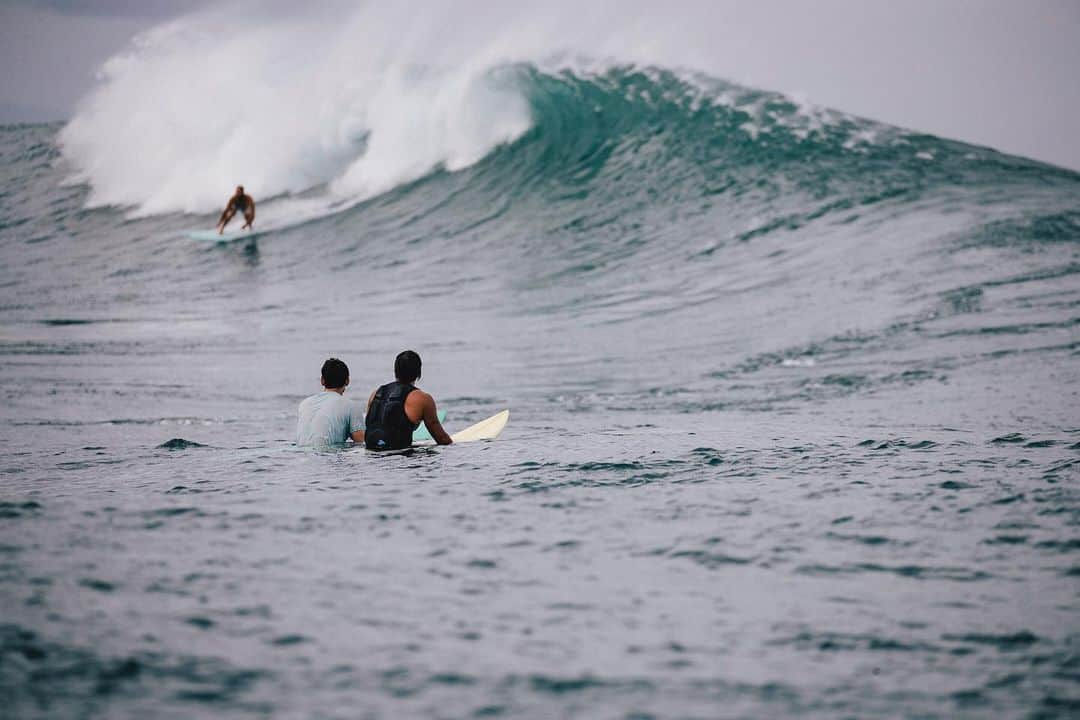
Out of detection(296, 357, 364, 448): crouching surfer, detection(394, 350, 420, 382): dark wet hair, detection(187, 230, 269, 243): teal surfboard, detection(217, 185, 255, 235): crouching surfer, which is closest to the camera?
detection(394, 350, 420, 382): dark wet hair

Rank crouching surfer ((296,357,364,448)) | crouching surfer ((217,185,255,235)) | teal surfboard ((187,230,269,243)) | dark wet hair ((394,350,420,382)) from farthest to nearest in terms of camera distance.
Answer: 1. crouching surfer ((217,185,255,235))
2. teal surfboard ((187,230,269,243))
3. crouching surfer ((296,357,364,448))
4. dark wet hair ((394,350,420,382))

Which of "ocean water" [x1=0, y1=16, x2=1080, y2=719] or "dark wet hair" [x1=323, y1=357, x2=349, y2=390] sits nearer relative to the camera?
"ocean water" [x1=0, y1=16, x2=1080, y2=719]

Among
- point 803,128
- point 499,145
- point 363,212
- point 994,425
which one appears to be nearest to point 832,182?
point 803,128

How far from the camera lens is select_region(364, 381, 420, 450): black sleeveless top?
5.98 metres

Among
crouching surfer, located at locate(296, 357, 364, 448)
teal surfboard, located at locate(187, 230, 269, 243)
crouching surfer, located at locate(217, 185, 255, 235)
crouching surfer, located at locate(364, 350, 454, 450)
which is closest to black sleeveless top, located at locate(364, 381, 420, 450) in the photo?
crouching surfer, located at locate(364, 350, 454, 450)

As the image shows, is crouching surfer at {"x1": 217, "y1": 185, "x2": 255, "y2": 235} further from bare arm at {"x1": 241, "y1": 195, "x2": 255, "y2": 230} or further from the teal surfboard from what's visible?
the teal surfboard

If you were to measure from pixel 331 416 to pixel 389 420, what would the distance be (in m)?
0.41

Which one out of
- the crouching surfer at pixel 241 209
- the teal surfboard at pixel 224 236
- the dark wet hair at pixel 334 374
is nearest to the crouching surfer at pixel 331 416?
the dark wet hair at pixel 334 374

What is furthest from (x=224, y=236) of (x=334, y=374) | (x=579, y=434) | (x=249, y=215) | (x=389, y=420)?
(x=389, y=420)

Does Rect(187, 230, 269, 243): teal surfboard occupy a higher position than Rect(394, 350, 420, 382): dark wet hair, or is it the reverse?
Rect(187, 230, 269, 243): teal surfboard

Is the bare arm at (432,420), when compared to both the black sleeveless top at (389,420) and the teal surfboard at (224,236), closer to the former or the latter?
the black sleeveless top at (389,420)

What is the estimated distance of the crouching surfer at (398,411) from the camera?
597 cm

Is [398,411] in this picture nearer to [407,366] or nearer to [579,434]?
[407,366]

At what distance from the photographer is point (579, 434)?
7043 mm
